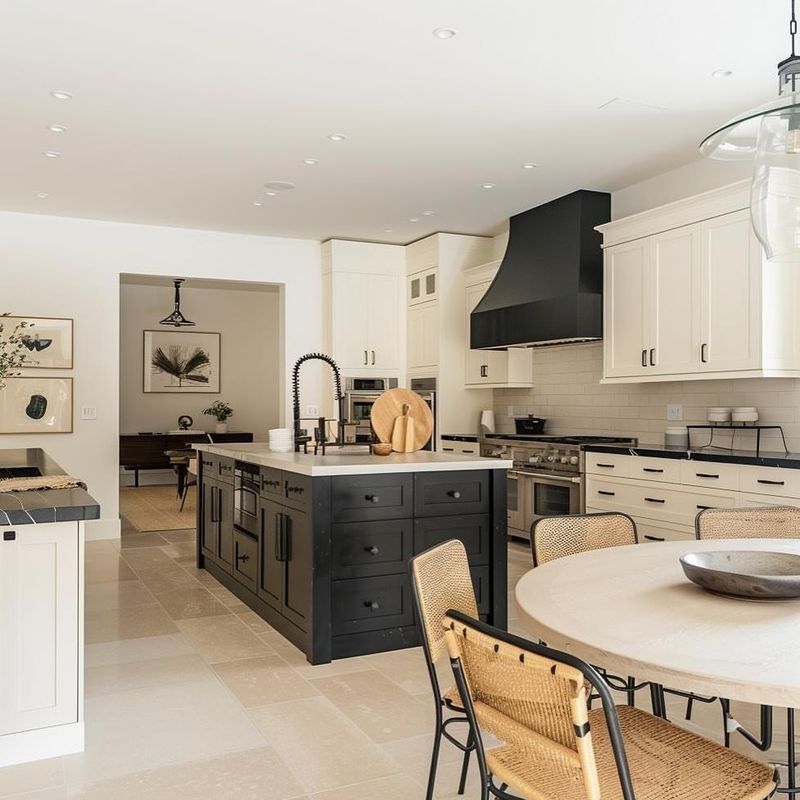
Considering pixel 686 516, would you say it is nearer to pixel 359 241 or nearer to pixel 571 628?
pixel 571 628

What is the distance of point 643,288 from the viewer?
16.9ft

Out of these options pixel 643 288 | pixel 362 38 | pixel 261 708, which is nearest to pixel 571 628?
pixel 261 708

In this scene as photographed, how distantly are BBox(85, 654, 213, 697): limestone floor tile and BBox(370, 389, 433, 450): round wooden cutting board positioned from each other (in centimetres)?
145

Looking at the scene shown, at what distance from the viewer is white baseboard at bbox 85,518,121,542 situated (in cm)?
677

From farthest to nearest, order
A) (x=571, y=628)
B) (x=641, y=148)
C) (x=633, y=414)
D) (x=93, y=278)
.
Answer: (x=93, y=278) → (x=633, y=414) → (x=641, y=148) → (x=571, y=628)

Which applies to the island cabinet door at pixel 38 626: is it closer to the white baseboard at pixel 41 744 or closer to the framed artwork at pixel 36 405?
the white baseboard at pixel 41 744

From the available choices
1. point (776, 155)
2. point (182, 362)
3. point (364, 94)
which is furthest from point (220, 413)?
point (776, 155)

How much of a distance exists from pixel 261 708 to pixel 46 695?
0.80 m

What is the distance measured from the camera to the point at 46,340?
662 centimetres

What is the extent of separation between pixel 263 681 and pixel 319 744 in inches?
27.0

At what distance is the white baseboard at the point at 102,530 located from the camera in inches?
267

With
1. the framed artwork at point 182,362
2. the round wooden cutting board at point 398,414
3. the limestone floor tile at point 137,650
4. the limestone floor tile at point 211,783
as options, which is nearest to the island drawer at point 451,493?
the round wooden cutting board at point 398,414

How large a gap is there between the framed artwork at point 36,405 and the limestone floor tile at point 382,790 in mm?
5226

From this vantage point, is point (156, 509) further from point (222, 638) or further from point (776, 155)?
point (776, 155)
